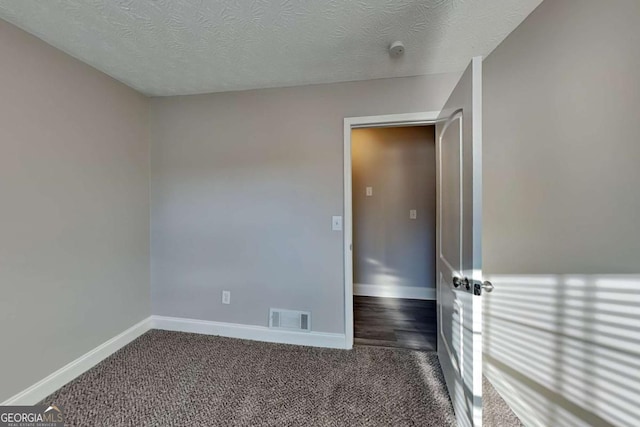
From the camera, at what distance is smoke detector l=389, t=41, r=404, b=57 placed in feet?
5.35

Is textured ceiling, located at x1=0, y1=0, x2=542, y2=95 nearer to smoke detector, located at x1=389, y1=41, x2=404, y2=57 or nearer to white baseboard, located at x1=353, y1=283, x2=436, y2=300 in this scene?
smoke detector, located at x1=389, y1=41, x2=404, y2=57

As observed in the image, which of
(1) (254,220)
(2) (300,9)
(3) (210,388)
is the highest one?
(2) (300,9)

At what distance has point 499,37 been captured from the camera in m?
1.62

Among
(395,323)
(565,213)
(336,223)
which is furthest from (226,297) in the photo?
(565,213)

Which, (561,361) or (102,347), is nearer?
(561,361)

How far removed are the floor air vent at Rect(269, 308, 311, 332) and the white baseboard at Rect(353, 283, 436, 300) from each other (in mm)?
1452

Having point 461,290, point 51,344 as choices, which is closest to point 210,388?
point 51,344

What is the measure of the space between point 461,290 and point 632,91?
3.54 ft

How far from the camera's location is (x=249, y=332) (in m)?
2.34

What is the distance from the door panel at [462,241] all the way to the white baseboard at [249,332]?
955 mm

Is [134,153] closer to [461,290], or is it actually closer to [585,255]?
[461,290]

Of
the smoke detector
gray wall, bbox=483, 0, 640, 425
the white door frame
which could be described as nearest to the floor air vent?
the white door frame

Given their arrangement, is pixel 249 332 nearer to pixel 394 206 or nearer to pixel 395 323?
pixel 395 323

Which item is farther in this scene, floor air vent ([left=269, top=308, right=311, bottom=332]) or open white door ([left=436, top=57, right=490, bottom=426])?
floor air vent ([left=269, top=308, right=311, bottom=332])
